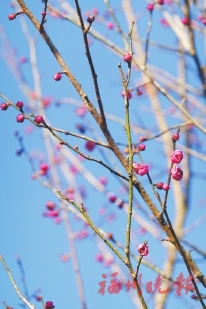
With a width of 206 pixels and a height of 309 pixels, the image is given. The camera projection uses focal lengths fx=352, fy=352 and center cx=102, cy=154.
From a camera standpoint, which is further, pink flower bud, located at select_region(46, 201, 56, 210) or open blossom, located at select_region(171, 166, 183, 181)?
pink flower bud, located at select_region(46, 201, 56, 210)

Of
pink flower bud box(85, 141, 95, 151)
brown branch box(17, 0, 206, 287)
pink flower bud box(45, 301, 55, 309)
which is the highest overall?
pink flower bud box(85, 141, 95, 151)

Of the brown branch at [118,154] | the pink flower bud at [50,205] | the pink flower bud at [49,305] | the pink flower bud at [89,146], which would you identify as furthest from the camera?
the pink flower bud at [89,146]

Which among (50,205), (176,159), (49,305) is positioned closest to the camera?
(176,159)

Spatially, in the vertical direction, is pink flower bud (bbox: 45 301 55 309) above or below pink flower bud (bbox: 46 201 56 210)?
below

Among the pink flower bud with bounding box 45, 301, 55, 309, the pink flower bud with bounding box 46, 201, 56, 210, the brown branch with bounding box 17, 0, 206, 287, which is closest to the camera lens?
the brown branch with bounding box 17, 0, 206, 287

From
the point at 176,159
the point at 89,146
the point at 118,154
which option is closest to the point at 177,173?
the point at 176,159

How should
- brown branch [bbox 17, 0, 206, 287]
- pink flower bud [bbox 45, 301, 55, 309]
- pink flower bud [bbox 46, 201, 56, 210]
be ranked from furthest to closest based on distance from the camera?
pink flower bud [bbox 46, 201, 56, 210], pink flower bud [bbox 45, 301, 55, 309], brown branch [bbox 17, 0, 206, 287]

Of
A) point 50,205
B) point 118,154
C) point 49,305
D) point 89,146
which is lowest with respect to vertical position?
point 49,305

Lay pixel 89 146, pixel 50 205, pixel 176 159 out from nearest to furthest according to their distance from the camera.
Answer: pixel 176 159, pixel 50 205, pixel 89 146

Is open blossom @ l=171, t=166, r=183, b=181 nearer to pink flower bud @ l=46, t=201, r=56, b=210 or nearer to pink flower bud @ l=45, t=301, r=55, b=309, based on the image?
pink flower bud @ l=45, t=301, r=55, b=309

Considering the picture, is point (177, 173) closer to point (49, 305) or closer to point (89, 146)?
point (49, 305)

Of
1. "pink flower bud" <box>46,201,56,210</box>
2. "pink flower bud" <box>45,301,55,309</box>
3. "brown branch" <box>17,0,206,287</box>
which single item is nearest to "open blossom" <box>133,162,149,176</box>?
"brown branch" <box>17,0,206,287</box>

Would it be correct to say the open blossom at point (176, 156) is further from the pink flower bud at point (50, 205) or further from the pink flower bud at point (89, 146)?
the pink flower bud at point (89, 146)

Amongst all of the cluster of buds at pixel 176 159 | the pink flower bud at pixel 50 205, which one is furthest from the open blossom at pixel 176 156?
the pink flower bud at pixel 50 205
